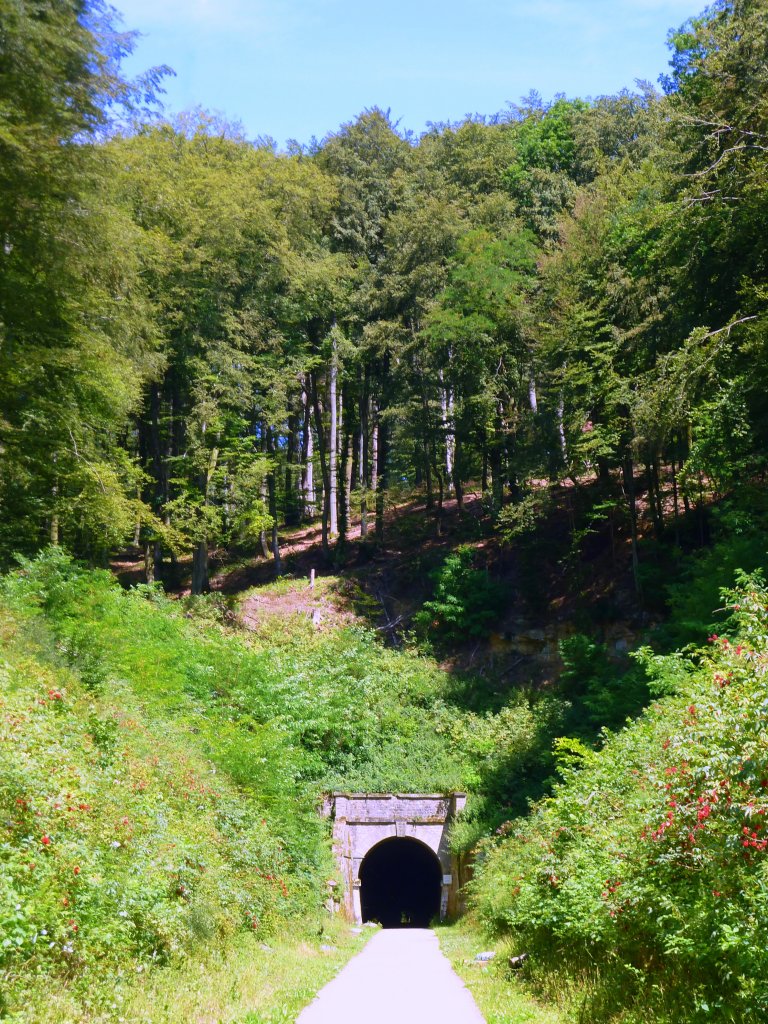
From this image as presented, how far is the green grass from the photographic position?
6840mm

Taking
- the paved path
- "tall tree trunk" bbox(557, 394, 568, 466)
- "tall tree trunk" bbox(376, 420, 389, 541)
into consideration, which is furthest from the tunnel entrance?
"tall tree trunk" bbox(557, 394, 568, 466)

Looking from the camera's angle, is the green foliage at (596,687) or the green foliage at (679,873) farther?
the green foliage at (596,687)

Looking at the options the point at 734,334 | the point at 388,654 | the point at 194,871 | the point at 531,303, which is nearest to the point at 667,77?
the point at 531,303

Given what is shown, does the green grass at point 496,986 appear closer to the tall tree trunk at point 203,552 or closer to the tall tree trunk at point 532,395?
the tall tree trunk at point 203,552

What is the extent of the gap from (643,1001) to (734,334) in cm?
1325

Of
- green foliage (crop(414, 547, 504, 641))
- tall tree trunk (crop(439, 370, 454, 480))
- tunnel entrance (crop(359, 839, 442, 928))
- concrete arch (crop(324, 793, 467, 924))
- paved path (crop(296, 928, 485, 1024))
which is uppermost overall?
tall tree trunk (crop(439, 370, 454, 480))

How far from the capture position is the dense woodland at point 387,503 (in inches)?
246

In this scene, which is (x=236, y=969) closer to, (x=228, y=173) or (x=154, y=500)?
(x=154, y=500)

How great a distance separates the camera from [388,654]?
2431 cm

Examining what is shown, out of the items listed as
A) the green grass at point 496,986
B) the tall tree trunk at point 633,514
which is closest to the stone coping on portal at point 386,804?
the green grass at point 496,986

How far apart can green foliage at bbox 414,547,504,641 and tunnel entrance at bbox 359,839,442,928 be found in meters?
6.73

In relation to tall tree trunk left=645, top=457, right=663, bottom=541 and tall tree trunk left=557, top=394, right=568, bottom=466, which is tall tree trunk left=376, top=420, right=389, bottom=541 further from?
tall tree trunk left=645, top=457, right=663, bottom=541

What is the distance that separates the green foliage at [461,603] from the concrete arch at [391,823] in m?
6.27

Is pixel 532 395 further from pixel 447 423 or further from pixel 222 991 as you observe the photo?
pixel 222 991
